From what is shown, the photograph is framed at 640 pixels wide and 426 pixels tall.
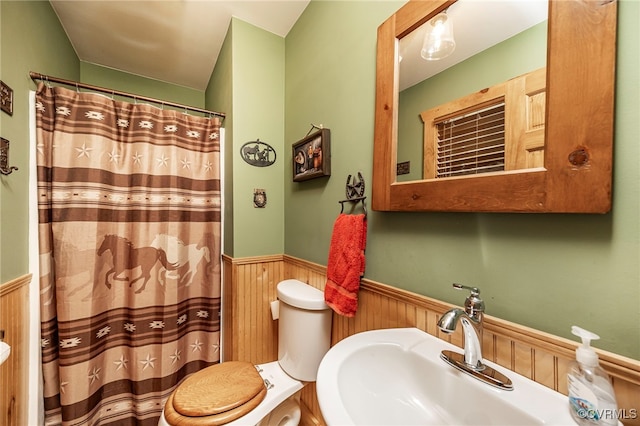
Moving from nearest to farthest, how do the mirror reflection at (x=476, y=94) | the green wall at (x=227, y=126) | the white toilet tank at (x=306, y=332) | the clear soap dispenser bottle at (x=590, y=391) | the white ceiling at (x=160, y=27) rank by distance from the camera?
1. the clear soap dispenser bottle at (x=590, y=391)
2. the mirror reflection at (x=476, y=94)
3. the white toilet tank at (x=306, y=332)
4. the white ceiling at (x=160, y=27)
5. the green wall at (x=227, y=126)

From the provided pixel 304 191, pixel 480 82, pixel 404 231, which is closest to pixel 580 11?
pixel 480 82

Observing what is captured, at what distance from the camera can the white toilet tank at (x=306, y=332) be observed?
3.60 ft

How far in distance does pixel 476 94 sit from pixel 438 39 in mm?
240

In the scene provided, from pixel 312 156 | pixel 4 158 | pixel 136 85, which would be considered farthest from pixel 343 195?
pixel 136 85

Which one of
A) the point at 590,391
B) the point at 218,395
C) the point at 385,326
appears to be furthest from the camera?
the point at 218,395

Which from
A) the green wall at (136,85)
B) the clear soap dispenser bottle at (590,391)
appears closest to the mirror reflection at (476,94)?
the clear soap dispenser bottle at (590,391)

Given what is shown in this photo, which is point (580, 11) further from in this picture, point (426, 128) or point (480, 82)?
point (426, 128)

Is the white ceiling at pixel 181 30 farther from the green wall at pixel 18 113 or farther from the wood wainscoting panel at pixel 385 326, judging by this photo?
the wood wainscoting panel at pixel 385 326

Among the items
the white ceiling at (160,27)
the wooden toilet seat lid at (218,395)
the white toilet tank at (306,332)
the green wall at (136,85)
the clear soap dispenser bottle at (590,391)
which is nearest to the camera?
the clear soap dispenser bottle at (590,391)

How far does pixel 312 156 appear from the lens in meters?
1.22

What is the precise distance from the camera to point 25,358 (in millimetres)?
1106

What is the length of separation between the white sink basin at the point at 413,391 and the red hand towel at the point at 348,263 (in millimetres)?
179

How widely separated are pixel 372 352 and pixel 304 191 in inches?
34.5

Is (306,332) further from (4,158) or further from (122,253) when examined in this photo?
(4,158)
